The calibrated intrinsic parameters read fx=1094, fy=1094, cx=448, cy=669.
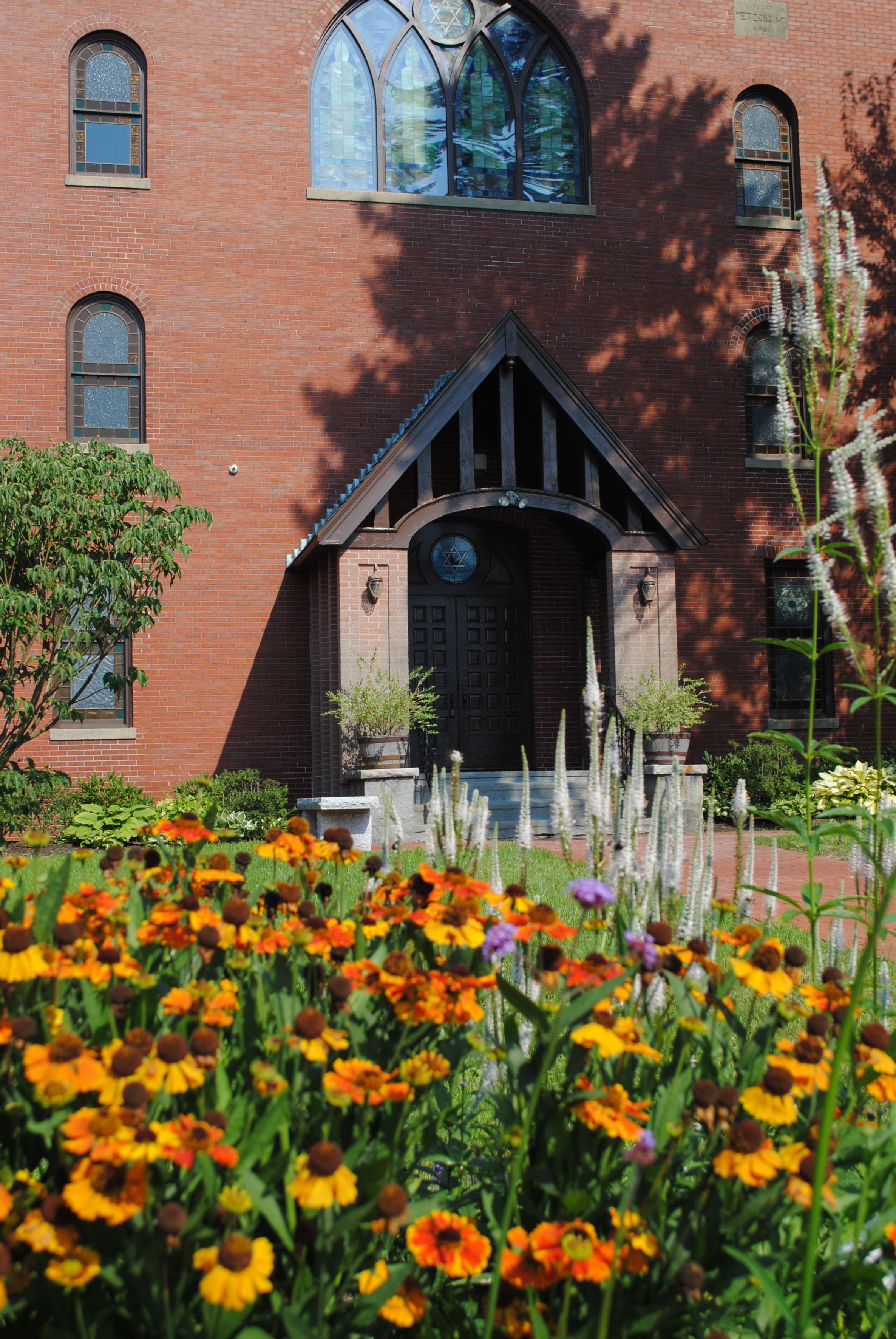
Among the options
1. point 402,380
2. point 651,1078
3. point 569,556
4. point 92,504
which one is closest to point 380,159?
point 402,380

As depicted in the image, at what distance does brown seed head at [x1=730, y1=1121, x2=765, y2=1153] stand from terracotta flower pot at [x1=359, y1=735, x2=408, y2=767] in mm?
10940

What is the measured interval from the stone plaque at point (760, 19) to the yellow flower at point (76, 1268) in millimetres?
20098

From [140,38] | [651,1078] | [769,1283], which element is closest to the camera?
[769,1283]

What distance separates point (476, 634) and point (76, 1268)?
15.0m

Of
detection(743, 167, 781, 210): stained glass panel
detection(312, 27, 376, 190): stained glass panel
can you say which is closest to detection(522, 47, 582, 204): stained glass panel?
detection(312, 27, 376, 190): stained glass panel

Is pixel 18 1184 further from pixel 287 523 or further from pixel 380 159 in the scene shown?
pixel 380 159

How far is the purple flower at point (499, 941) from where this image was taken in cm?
194

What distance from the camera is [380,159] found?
16.2 metres

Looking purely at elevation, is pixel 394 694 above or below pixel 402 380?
below

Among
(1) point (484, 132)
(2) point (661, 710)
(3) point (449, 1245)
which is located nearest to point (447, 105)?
(1) point (484, 132)

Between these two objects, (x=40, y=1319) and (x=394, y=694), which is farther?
(x=394, y=694)

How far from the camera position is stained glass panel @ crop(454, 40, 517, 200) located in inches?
654

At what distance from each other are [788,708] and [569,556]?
4.41m

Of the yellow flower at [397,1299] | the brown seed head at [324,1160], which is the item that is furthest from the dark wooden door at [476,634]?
the brown seed head at [324,1160]
